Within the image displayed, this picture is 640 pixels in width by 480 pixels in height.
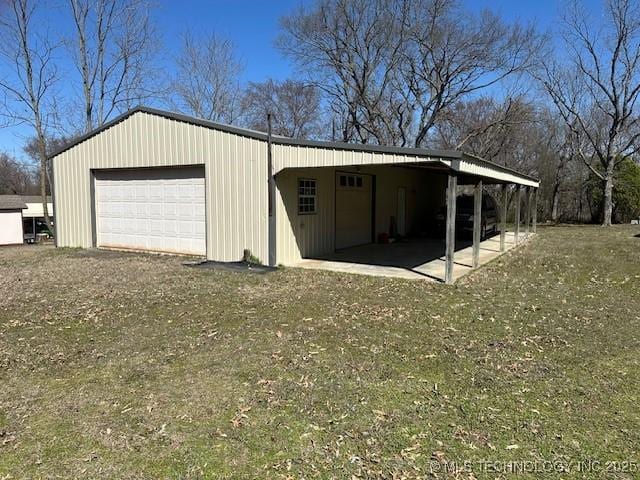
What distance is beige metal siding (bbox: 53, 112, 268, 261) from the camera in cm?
973

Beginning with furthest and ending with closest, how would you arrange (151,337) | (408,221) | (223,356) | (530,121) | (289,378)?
Result: (530,121), (408,221), (151,337), (223,356), (289,378)

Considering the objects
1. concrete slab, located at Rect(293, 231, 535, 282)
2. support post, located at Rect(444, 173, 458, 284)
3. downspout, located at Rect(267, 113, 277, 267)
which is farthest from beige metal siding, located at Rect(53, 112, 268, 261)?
support post, located at Rect(444, 173, 458, 284)

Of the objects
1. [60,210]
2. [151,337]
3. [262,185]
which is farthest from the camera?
[60,210]

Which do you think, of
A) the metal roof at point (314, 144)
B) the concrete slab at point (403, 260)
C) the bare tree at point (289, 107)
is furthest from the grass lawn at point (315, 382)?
the bare tree at point (289, 107)

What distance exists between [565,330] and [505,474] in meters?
3.22

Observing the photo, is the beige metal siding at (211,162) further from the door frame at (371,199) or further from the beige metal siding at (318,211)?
the door frame at (371,199)

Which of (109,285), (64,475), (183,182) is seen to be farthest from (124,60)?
(64,475)

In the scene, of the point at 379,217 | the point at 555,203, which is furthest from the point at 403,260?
the point at 555,203

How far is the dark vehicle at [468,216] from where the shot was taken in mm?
15016

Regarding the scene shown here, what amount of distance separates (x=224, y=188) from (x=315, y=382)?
7.10 metres

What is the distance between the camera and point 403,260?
1072 cm

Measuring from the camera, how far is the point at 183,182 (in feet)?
36.0

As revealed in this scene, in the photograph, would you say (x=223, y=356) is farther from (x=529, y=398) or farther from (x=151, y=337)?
(x=529, y=398)

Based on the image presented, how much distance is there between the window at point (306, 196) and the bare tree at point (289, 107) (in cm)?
2316
